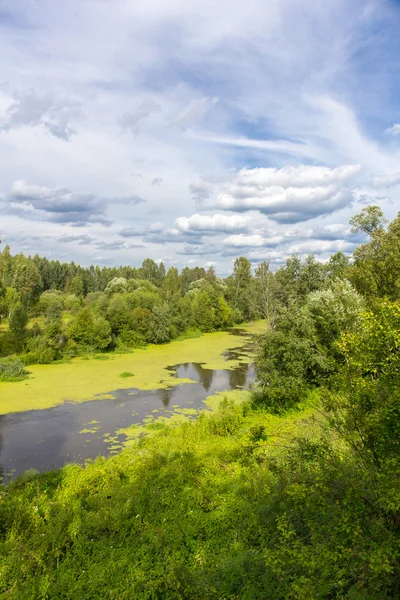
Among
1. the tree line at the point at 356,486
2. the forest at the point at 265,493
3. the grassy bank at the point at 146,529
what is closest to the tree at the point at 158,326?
the forest at the point at 265,493

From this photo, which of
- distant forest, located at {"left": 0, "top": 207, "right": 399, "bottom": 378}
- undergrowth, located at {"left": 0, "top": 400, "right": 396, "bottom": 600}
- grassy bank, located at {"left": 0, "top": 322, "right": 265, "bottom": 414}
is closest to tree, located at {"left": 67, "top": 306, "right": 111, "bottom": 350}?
distant forest, located at {"left": 0, "top": 207, "right": 399, "bottom": 378}

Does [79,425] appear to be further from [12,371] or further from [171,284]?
[171,284]

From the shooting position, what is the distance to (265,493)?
8.00 meters

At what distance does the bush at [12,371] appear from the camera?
19.7 m

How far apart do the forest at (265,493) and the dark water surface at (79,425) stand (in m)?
1.70

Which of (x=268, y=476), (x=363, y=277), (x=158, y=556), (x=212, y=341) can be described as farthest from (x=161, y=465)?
(x=212, y=341)

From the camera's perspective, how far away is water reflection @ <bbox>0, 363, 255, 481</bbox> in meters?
11.8

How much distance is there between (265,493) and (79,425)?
9.03 metres

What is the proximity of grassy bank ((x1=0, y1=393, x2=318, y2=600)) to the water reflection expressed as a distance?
2.18 metres

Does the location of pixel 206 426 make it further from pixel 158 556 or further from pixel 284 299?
pixel 284 299

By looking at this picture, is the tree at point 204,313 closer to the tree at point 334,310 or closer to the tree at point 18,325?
the tree at point 18,325

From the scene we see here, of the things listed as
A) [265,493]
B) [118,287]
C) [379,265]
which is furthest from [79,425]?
[118,287]

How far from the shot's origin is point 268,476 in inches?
345

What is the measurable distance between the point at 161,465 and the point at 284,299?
65.7 feet
